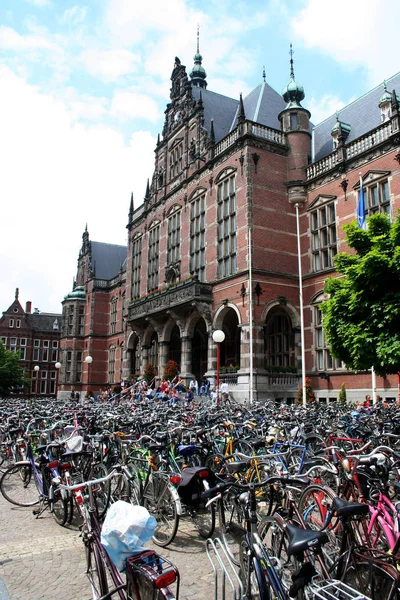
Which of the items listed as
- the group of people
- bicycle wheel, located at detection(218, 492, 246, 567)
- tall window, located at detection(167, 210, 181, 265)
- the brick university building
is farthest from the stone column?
bicycle wheel, located at detection(218, 492, 246, 567)

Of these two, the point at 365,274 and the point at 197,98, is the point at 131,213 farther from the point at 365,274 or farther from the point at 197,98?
the point at 365,274

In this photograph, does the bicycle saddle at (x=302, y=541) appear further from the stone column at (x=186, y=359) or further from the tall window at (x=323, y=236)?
the stone column at (x=186, y=359)

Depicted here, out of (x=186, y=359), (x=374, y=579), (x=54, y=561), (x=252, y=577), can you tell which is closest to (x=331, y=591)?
(x=374, y=579)

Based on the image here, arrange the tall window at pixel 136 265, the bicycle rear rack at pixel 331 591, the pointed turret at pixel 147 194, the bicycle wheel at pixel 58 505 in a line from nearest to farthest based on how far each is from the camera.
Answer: the bicycle rear rack at pixel 331 591
the bicycle wheel at pixel 58 505
the pointed turret at pixel 147 194
the tall window at pixel 136 265

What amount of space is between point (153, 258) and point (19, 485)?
2459 centimetres

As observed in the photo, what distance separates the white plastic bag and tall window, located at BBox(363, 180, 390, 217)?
1805 cm

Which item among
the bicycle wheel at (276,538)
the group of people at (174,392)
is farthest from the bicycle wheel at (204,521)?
the group of people at (174,392)

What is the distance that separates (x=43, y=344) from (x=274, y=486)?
65378 mm

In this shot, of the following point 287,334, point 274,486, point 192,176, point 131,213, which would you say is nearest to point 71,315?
point 131,213

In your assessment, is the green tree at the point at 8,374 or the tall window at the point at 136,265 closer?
the tall window at the point at 136,265

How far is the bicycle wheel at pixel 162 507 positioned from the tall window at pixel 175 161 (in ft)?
83.6

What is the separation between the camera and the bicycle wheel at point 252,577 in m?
2.98

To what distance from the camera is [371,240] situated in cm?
1102

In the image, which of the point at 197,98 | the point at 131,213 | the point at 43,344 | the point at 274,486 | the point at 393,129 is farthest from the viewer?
the point at 43,344
